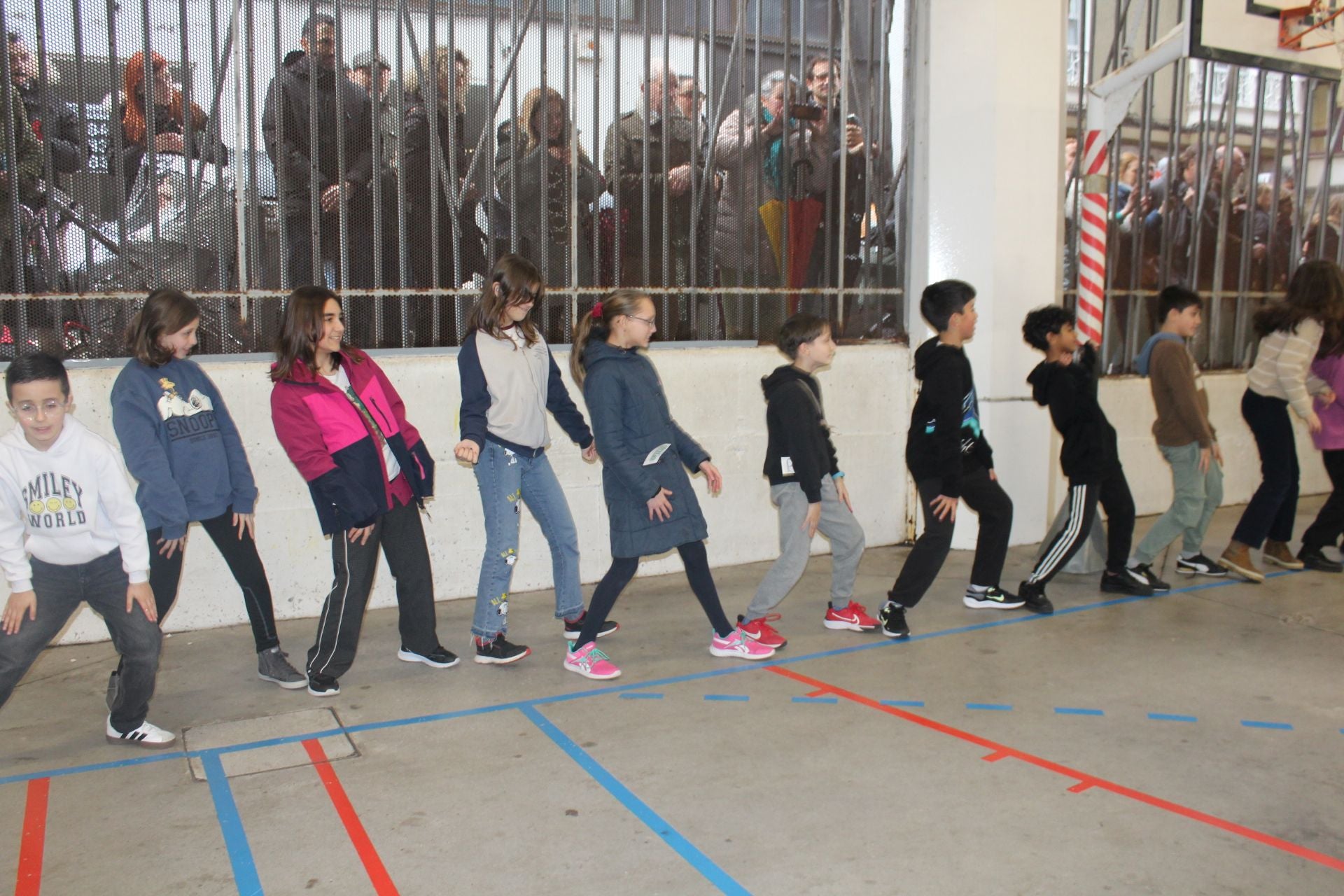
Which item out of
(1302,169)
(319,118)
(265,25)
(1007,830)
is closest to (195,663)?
(319,118)

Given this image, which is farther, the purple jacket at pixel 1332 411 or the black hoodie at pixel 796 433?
the purple jacket at pixel 1332 411

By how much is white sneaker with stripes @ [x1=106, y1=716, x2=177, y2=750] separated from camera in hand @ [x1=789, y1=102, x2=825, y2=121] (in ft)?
Result: 16.5

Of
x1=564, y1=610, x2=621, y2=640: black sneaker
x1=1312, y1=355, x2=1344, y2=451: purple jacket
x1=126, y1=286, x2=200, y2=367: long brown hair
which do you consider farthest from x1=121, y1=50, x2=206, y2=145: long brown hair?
x1=1312, y1=355, x2=1344, y2=451: purple jacket

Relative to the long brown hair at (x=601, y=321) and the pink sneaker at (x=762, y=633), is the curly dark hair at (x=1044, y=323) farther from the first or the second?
the long brown hair at (x=601, y=321)

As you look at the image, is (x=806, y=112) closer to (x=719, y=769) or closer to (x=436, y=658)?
(x=436, y=658)

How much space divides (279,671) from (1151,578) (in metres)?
4.52

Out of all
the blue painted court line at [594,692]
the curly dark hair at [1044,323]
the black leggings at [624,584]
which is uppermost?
the curly dark hair at [1044,323]

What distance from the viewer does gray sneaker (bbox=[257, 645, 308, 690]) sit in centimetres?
452

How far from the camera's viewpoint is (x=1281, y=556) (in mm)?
6547

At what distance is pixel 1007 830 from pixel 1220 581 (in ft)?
12.3

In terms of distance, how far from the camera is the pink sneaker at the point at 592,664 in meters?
4.58

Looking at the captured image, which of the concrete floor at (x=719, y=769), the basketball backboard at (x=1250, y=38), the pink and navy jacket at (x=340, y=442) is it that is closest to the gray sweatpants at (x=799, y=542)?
the concrete floor at (x=719, y=769)

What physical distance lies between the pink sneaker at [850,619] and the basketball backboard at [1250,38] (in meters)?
3.86

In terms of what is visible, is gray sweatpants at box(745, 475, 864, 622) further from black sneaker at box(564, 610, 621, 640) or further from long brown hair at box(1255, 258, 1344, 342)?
long brown hair at box(1255, 258, 1344, 342)
